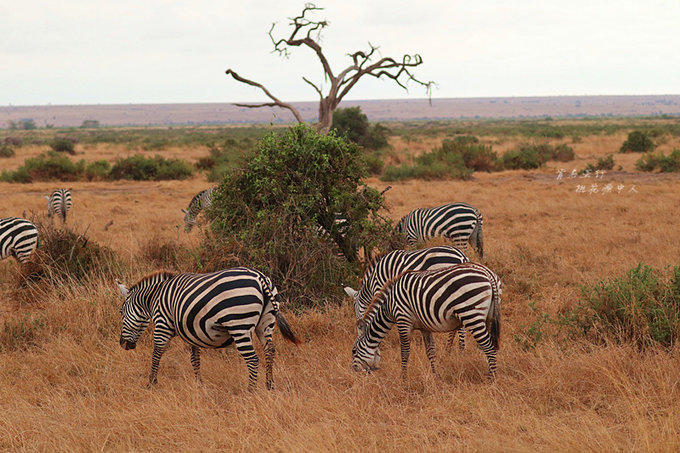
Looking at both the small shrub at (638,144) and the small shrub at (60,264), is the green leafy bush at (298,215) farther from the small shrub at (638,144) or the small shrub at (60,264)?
the small shrub at (638,144)

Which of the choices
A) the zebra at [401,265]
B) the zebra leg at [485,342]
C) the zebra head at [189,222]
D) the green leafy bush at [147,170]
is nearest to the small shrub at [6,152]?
the green leafy bush at [147,170]

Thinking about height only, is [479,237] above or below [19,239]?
below

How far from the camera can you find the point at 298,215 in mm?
8328

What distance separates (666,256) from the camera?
33.5 ft

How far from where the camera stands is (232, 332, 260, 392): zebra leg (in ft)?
16.8

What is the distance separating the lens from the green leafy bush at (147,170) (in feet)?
89.2

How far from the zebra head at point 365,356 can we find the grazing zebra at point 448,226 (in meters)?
4.86

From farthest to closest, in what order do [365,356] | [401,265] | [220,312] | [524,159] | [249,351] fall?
1. [524,159]
2. [401,265]
3. [365,356]
4. [249,351]
5. [220,312]

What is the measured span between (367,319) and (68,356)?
10.7 ft

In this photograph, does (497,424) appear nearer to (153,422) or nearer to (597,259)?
(153,422)

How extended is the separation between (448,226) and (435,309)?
211 inches

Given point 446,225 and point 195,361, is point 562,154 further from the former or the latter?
point 195,361

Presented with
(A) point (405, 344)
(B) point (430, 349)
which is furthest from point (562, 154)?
(A) point (405, 344)

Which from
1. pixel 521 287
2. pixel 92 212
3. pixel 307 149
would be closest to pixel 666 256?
pixel 521 287
